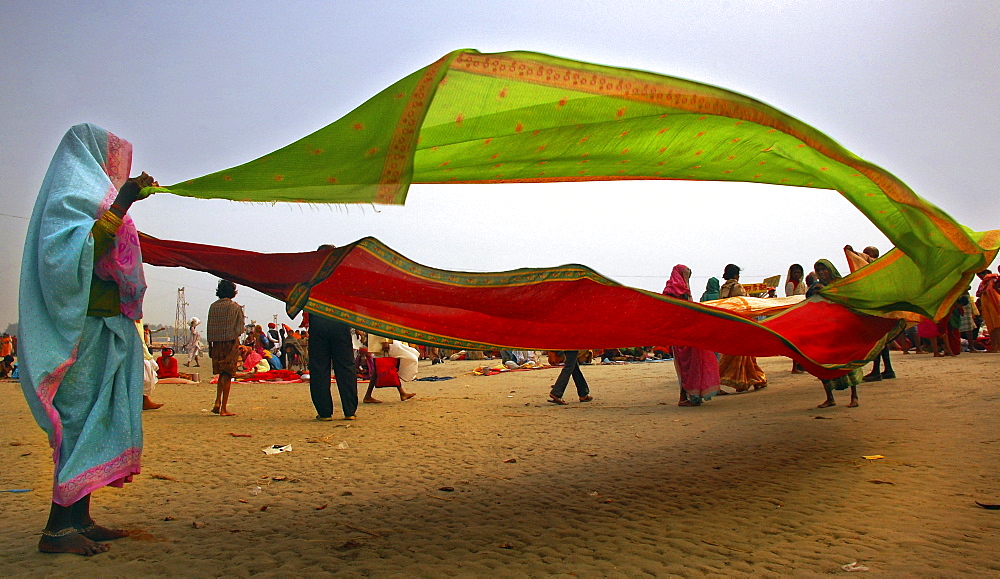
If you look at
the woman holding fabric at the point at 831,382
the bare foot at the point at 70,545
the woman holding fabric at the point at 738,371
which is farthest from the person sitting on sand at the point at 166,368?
the woman holding fabric at the point at 831,382

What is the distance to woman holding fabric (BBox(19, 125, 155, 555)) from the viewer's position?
117 inches

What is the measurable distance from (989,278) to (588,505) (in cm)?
1317

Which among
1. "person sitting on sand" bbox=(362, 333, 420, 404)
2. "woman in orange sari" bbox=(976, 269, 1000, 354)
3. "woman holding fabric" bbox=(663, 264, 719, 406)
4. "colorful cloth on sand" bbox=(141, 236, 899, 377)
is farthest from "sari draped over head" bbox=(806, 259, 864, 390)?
"woman in orange sari" bbox=(976, 269, 1000, 354)

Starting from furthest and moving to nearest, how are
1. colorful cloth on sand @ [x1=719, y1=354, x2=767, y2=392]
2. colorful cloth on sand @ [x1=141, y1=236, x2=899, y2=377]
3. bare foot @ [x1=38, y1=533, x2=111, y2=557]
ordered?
colorful cloth on sand @ [x1=719, y1=354, x2=767, y2=392]
colorful cloth on sand @ [x1=141, y1=236, x2=899, y2=377]
bare foot @ [x1=38, y1=533, x2=111, y2=557]

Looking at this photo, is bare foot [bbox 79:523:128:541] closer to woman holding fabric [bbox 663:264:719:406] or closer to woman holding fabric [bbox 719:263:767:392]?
woman holding fabric [bbox 663:264:719:406]

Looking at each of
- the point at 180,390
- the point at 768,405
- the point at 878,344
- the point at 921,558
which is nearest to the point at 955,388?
the point at 768,405

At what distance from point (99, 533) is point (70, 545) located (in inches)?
7.3

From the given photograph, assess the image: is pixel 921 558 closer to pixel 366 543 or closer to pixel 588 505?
pixel 588 505

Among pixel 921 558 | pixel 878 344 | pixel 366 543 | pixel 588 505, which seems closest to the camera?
pixel 921 558

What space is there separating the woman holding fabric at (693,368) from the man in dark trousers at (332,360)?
434 centimetres

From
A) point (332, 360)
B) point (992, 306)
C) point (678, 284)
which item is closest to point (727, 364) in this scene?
point (678, 284)

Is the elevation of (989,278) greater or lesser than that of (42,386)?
greater

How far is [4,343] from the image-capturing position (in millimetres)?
21922

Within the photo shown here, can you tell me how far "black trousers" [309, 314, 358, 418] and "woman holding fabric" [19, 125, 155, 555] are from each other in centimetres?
470
